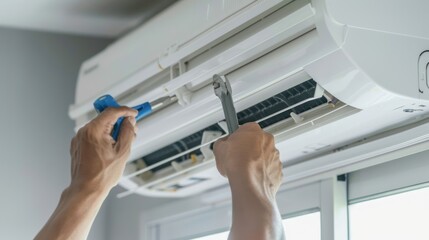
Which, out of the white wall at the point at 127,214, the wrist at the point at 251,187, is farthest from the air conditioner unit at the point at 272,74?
the white wall at the point at 127,214

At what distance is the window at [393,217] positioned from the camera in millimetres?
1580

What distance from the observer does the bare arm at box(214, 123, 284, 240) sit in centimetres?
107

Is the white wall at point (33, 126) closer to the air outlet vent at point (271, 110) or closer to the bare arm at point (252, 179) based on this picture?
the air outlet vent at point (271, 110)

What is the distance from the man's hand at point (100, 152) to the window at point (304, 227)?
51cm

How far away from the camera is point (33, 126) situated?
2305 millimetres

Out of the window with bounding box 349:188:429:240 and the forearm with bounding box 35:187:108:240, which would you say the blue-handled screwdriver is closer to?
the forearm with bounding box 35:187:108:240

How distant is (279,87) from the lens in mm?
1454

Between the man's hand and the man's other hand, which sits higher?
the man's hand

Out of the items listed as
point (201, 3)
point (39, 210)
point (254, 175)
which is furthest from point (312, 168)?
point (39, 210)

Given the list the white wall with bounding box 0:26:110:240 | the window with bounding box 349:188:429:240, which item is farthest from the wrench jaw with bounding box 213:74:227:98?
the white wall with bounding box 0:26:110:240

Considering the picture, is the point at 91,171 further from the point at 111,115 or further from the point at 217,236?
the point at 217,236

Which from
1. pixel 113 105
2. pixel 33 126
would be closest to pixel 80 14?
pixel 33 126

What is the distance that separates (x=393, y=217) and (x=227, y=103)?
20.5 inches

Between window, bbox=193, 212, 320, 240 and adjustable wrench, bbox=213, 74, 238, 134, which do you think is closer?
adjustable wrench, bbox=213, 74, 238, 134
